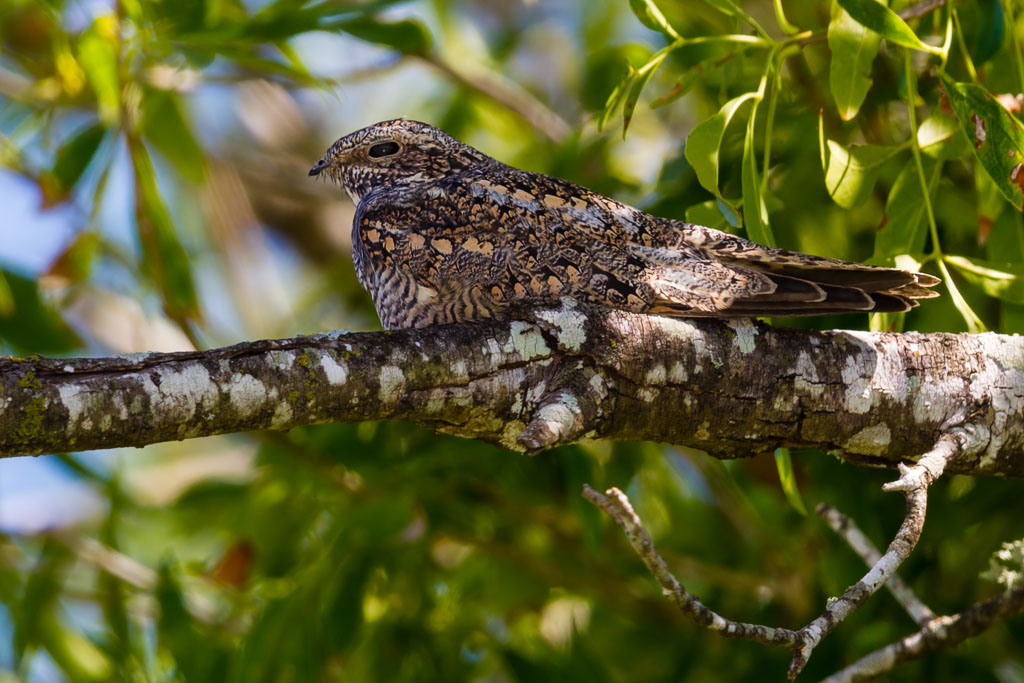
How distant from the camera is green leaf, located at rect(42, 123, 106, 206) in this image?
3334 mm

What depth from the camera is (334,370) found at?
1767 mm

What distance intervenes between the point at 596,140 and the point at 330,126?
3.32 metres

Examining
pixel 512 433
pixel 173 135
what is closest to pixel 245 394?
pixel 512 433

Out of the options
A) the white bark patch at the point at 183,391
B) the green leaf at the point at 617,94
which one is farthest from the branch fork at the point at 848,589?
the green leaf at the point at 617,94

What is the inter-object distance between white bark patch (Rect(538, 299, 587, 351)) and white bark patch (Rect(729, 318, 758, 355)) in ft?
1.04

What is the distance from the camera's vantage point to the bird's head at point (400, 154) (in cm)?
294

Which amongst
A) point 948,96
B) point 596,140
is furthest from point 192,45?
point 948,96

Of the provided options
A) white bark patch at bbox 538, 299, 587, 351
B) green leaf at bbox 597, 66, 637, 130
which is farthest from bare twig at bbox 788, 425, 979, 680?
green leaf at bbox 597, 66, 637, 130

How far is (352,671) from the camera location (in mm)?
3479

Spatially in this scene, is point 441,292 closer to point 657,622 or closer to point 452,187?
point 452,187

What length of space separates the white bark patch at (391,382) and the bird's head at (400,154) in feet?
3.90

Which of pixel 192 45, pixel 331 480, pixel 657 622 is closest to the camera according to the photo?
pixel 192 45

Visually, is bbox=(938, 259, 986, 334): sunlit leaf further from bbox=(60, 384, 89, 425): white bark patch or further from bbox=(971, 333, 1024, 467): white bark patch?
bbox=(60, 384, 89, 425): white bark patch

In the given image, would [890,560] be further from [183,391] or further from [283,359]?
[183,391]
